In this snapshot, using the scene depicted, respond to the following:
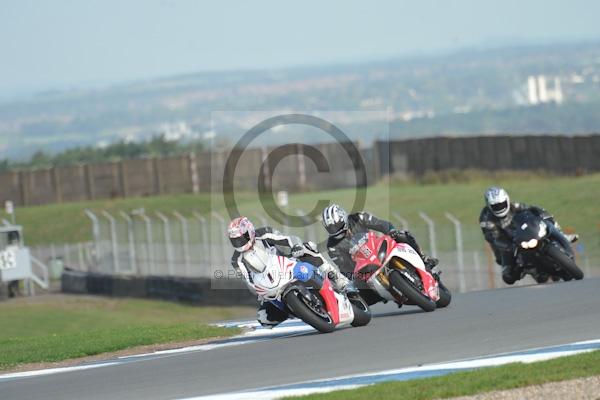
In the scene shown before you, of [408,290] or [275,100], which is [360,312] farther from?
[275,100]

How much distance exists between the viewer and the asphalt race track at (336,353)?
11719 mm

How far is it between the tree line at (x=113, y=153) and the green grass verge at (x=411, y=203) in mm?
19869

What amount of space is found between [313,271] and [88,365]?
2475mm

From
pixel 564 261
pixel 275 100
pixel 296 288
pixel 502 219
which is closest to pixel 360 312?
pixel 296 288

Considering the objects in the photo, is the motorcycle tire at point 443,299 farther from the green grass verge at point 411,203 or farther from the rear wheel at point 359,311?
the green grass verge at point 411,203

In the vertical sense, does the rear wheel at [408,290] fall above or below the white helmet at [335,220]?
below

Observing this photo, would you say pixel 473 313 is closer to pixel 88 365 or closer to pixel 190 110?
pixel 88 365

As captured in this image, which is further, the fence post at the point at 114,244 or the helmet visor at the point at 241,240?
the fence post at the point at 114,244

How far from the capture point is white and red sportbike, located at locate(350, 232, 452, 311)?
15.4 meters

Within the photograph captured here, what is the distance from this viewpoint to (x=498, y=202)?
18.7 meters

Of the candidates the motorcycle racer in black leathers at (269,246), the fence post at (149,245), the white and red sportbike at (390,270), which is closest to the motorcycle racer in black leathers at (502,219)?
the white and red sportbike at (390,270)

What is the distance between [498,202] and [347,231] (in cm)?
384

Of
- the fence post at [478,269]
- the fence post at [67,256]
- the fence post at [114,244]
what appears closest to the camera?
the fence post at [478,269]

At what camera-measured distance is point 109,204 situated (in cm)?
5959
